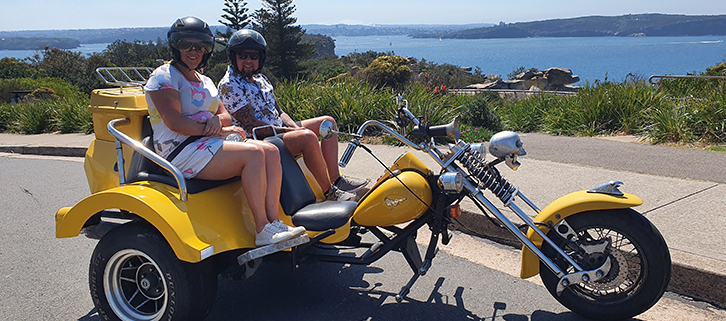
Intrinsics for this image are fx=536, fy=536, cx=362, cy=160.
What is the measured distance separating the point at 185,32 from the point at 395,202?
1.66 m

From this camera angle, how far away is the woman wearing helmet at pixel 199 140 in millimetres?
3164

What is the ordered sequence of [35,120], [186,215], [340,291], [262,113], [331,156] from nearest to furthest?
[186,215], [340,291], [331,156], [262,113], [35,120]

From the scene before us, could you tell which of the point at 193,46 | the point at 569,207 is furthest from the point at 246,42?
the point at 569,207

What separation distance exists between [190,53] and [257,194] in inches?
39.6

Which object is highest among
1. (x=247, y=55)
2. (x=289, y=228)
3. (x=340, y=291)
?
(x=247, y=55)

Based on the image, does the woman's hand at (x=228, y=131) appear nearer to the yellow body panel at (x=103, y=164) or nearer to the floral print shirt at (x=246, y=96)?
the yellow body panel at (x=103, y=164)

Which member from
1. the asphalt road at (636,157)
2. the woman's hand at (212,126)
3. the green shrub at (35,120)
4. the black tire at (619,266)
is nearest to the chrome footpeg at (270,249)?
the woman's hand at (212,126)

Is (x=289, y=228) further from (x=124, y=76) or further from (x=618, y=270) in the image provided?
(x=124, y=76)

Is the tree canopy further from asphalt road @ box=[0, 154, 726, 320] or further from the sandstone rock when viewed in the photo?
asphalt road @ box=[0, 154, 726, 320]

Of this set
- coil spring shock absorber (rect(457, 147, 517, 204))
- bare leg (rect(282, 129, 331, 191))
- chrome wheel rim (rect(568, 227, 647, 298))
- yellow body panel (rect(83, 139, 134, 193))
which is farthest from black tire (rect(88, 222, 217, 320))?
chrome wheel rim (rect(568, 227, 647, 298))

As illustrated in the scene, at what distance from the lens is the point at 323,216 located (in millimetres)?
3340

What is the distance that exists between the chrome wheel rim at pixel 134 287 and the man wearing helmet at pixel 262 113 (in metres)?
1.32

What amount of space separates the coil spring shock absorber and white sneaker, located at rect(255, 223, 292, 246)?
1.12 meters

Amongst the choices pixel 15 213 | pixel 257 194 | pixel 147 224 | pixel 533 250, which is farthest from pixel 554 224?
pixel 15 213
